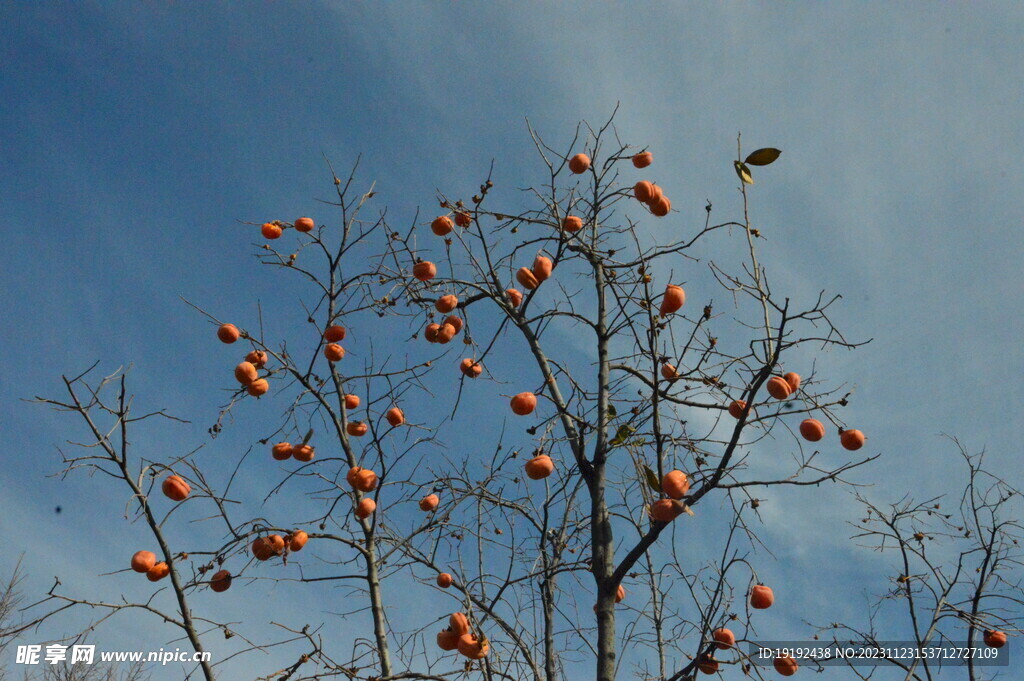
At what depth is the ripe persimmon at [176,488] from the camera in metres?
3.81

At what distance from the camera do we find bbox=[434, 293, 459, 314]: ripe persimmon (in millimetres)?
3947

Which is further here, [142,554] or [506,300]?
[506,300]

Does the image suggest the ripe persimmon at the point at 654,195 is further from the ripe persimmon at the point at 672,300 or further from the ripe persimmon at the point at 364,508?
the ripe persimmon at the point at 364,508

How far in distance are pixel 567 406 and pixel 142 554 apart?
2.13 m

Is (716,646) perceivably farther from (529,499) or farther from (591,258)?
(591,258)

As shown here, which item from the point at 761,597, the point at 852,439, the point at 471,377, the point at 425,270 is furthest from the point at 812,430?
the point at 425,270

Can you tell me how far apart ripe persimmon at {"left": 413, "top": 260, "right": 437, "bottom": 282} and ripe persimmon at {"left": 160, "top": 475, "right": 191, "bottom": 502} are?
1.66 metres

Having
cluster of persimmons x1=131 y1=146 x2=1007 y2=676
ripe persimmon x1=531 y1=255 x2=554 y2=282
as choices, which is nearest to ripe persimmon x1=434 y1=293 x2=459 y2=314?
cluster of persimmons x1=131 y1=146 x2=1007 y2=676

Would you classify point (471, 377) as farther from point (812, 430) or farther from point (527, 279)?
point (812, 430)

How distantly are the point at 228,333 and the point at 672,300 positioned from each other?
8.74 feet

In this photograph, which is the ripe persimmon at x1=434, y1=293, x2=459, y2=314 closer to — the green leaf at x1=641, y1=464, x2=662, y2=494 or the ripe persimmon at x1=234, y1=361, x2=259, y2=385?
the ripe persimmon at x1=234, y1=361, x2=259, y2=385

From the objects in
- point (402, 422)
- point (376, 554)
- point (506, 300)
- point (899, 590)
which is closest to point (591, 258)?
point (506, 300)

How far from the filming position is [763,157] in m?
3.31

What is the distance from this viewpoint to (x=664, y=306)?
137 inches
